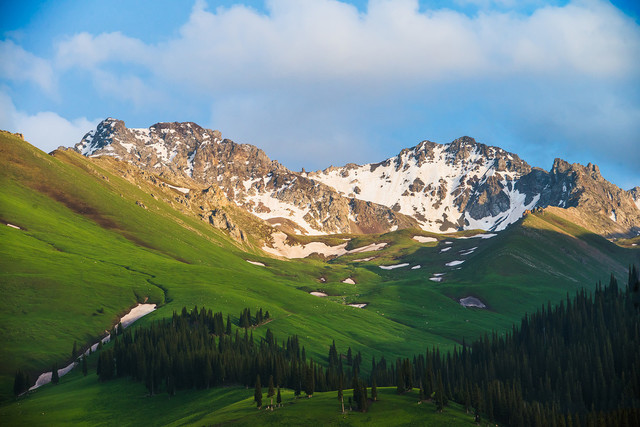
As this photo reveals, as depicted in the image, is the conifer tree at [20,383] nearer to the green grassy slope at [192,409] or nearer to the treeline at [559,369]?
the green grassy slope at [192,409]

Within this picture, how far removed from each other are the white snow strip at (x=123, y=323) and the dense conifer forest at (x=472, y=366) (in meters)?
6.95

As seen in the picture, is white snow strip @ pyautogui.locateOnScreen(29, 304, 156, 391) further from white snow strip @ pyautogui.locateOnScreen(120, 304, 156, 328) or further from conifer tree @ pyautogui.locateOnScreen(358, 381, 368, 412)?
conifer tree @ pyautogui.locateOnScreen(358, 381, 368, 412)

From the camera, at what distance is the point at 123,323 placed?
172 metres

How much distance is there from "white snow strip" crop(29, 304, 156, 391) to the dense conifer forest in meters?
6.95

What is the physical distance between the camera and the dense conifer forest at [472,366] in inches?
4176

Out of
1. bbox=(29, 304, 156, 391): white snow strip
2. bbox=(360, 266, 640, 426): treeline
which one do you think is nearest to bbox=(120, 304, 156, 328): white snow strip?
bbox=(29, 304, 156, 391): white snow strip

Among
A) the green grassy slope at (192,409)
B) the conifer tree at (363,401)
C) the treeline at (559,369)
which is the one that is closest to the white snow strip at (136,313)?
the green grassy slope at (192,409)

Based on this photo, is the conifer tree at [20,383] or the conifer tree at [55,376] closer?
the conifer tree at [20,383]

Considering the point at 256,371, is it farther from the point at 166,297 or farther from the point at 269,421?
the point at 166,297

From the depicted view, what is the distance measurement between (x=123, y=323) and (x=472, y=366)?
101908mm

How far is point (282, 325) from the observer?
182500mm

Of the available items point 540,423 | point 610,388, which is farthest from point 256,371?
point 610,388

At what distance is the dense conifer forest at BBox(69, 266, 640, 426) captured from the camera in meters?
106

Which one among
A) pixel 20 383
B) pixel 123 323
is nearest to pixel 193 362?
pixel 20 383
